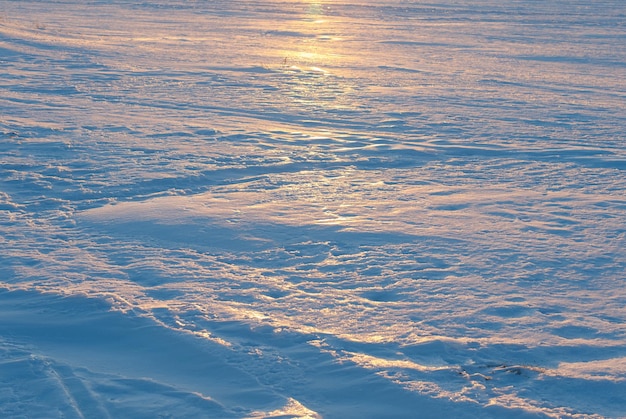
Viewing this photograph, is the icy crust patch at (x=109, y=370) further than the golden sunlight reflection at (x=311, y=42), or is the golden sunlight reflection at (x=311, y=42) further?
the golden sunlight reflection at (x=311, y=42)

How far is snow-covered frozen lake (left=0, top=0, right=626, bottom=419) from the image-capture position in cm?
342

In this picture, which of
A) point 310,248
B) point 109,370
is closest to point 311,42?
point 310,248

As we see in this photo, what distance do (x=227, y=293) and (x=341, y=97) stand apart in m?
6.52

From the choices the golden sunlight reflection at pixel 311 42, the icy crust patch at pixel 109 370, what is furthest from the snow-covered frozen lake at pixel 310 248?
the golden sunlight reflection at pixel 311 42

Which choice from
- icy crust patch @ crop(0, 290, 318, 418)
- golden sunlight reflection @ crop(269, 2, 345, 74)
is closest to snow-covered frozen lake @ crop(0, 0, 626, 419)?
icy crust patch @ crop(0, 290, 318, 418)

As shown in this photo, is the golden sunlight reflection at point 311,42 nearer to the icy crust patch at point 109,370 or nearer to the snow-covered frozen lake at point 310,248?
the snow-covered frozen lake at point 310,248

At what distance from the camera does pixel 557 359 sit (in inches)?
144

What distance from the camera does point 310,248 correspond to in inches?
197

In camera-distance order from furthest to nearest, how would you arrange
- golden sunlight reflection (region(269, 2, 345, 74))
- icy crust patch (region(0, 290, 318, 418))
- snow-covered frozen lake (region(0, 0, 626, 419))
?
golden sunlight reflection (region(269, 2, 345, 74)) < snow-covered frozen lake (region(0, 0, 626, 419)) < icy crust patch (region(0, 290, 318, 418))

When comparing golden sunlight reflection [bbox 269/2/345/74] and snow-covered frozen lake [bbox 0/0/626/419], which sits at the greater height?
golden sunlight reflection [bbox 269/2/345/74]

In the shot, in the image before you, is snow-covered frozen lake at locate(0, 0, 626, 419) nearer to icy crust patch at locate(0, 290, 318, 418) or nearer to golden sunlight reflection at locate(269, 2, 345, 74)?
icy crust patch at locate(0, 290, 318, 418)

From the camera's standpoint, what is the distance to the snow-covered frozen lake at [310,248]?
11.2ft

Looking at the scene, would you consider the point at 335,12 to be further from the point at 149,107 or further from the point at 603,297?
the point at 603,297

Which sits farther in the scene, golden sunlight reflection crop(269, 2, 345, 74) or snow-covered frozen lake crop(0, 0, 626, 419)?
golden sunlight reflection crop(269, 2, 345, 74)
